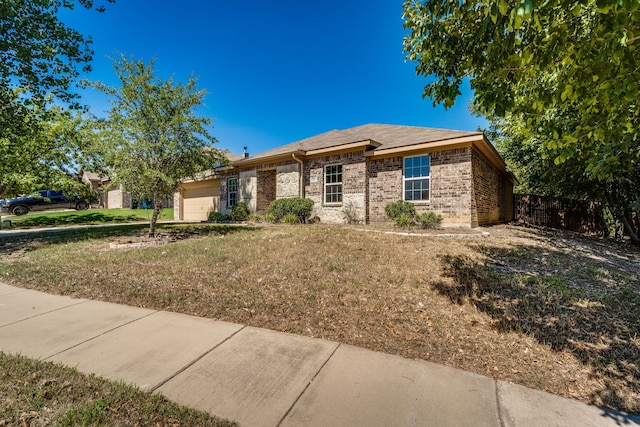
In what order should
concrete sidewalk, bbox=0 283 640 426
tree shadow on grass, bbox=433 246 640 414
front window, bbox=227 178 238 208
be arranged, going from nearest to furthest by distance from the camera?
concrete sidewalk, bbox=0 283 640 426, tree shadow on grass, bbox=433 246 640 414, front window, bbox=227 178 238 208

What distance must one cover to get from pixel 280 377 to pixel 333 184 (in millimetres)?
10935

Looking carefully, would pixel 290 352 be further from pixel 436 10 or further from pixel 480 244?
pixel 480 244

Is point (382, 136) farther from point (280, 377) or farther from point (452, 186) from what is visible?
point (280, 377)

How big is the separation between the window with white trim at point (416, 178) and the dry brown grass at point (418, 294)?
3.94m

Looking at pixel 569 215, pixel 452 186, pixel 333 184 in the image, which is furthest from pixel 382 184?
pixel 569 215

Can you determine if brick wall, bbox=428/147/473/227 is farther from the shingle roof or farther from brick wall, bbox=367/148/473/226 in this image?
the shingle roof

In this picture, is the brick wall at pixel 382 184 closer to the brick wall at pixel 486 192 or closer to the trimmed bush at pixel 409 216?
the trimmed bush at pixel 409 216

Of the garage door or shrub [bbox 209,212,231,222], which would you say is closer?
shrub [bbox 209,212,231,222]

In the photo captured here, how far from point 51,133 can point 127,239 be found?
5514mm

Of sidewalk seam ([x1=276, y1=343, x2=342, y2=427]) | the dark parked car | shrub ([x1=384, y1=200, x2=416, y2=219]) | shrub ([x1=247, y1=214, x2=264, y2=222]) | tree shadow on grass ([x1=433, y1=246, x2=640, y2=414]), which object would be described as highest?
the dark parked car

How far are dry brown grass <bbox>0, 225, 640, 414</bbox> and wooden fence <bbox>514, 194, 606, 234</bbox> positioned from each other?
1025 cm

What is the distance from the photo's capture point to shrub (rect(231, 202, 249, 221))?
15664mm

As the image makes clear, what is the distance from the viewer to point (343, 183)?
1271 centimetres

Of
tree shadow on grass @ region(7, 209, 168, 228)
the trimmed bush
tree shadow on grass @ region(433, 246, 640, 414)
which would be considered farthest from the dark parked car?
tree shadow on grass @ region(433, 246, 640, 414)
